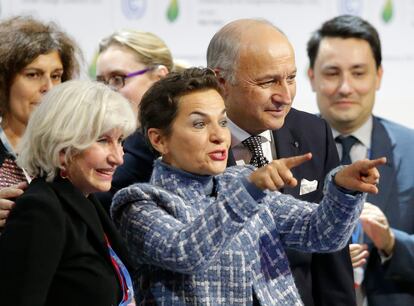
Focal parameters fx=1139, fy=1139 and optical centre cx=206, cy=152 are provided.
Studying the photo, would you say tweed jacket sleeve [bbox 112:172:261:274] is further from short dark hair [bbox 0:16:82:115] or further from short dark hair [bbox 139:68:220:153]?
short dark hair [bbox 0:16:82:115]

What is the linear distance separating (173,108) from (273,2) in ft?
7.93

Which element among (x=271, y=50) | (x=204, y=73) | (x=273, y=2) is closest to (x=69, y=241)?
(x=204, y=73)

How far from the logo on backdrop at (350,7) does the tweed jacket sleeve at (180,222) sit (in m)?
2.63

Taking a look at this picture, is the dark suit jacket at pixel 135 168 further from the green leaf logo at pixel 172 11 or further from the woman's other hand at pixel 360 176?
the green leaf logo at pixel 172 11

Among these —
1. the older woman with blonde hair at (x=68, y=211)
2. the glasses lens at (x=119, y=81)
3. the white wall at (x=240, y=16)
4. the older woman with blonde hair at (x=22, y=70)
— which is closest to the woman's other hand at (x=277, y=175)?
the older woman with blonde hair at (x=68, y=211)

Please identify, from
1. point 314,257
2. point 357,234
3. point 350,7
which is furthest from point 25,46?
point 350,7

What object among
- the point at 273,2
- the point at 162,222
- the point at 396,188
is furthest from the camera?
the point at 273,2

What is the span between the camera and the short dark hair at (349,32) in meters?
4.54

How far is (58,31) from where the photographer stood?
3303mm

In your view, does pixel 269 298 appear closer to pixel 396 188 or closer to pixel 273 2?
pixel 396 188

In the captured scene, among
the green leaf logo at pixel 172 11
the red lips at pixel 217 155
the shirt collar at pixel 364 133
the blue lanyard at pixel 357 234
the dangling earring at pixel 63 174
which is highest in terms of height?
the red lips at pixel 217 155

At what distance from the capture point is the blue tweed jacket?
8.42 ft

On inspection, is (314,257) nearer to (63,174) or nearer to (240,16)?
(63,174)

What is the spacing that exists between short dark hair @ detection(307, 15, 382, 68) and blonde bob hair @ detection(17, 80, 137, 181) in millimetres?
2045
